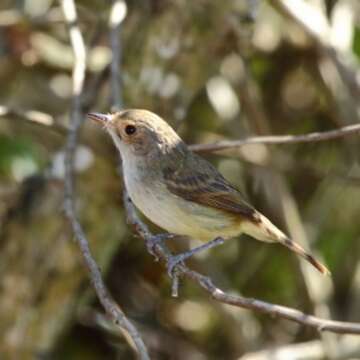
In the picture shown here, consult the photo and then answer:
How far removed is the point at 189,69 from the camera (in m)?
5.96

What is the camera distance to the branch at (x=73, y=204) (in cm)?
332

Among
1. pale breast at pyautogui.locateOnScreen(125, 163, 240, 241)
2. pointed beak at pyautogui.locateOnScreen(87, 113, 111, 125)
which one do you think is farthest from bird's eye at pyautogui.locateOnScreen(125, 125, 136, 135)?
pale breast at pyautogui.locateOnScreen(125, 163, 240, 241)

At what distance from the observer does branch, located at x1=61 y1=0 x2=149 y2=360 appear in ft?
10.9

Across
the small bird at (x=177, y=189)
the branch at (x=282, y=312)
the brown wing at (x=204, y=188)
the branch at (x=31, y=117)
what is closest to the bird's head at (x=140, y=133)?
the small bird at (x=177, y=189)

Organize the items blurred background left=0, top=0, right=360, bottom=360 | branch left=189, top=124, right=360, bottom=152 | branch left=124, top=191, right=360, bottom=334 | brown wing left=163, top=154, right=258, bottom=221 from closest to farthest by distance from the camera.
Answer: branch left=124, top=191, right=360, bottom=334 → branch left=189, top=124, right=360, bottom=152 → brown wing left=163, top=154, right=258, bottom=221 → blurred background left=0, top=0, right=360, bottom=360

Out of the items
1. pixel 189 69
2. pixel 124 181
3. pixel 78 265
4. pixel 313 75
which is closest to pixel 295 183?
pixel 313 75

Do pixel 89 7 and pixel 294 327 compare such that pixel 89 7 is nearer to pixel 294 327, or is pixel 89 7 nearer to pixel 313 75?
pixel 313 75

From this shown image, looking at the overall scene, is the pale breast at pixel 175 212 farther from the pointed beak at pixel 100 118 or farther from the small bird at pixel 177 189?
the pointed beak at pixel 100 118

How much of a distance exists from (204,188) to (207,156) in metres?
2.54

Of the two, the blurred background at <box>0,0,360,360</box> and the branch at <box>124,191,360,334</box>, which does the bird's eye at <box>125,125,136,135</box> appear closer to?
the blurred background at <box>0,0,360,360</box>

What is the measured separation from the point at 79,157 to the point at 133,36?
897mm

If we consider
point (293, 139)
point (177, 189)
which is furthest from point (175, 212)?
point (293, 139)

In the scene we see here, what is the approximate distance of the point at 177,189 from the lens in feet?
15.8

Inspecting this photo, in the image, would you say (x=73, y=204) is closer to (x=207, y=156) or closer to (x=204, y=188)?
(x=204, y=188)
